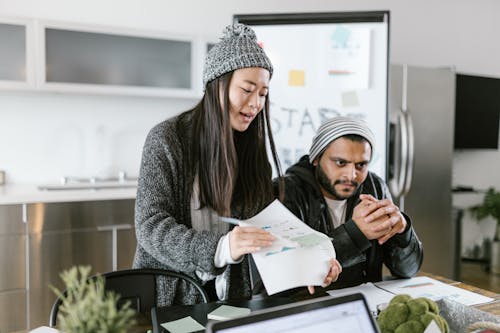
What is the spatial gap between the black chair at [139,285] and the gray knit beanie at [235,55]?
562 mm

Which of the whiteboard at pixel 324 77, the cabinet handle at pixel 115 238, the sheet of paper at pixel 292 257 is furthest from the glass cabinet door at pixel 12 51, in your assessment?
the sheet of paper at pixel 292 257

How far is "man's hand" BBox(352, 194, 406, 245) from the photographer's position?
4.56ft

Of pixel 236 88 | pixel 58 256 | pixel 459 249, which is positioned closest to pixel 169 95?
pixel 58 256

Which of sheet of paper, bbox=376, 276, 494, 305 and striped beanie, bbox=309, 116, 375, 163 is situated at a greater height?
striped beanie, bbox=309, 116, 375, 163

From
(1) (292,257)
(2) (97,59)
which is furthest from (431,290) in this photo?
(2) (97,59)

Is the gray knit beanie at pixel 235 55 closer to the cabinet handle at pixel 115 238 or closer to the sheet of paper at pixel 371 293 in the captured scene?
the sheet of paper at pixel 371 293

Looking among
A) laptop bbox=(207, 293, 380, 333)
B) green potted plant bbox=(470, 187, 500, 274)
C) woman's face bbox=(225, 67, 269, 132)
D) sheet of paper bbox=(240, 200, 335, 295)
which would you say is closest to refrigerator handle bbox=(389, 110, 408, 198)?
green potted plant bbox=(470, 187, 500, 274)

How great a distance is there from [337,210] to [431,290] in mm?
382

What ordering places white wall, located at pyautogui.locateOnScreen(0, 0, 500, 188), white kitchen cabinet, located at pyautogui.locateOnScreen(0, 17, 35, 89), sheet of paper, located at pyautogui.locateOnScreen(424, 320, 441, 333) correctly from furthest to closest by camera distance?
white wall, located at pyautogui.locateOnScreen(0, 0, 500, 188) < white kitchen cabinet, located at pyautogui.locateOnScreen(0, 17, 35, 89) < sheet of paper, located at pyautogui.locateOnScreen(424, 320, 441, 333)

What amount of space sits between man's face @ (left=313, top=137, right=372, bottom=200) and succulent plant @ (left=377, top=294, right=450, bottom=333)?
69cm

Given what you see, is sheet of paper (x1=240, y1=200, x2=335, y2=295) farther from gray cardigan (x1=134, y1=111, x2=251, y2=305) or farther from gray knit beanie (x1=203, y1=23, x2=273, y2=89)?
gray knit beanie (x1=203, y1=23, x2=273, y2=89)

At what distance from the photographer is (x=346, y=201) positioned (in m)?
1.62

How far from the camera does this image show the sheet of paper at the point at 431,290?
1330 mm

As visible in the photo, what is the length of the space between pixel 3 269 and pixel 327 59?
2075 millimetres
